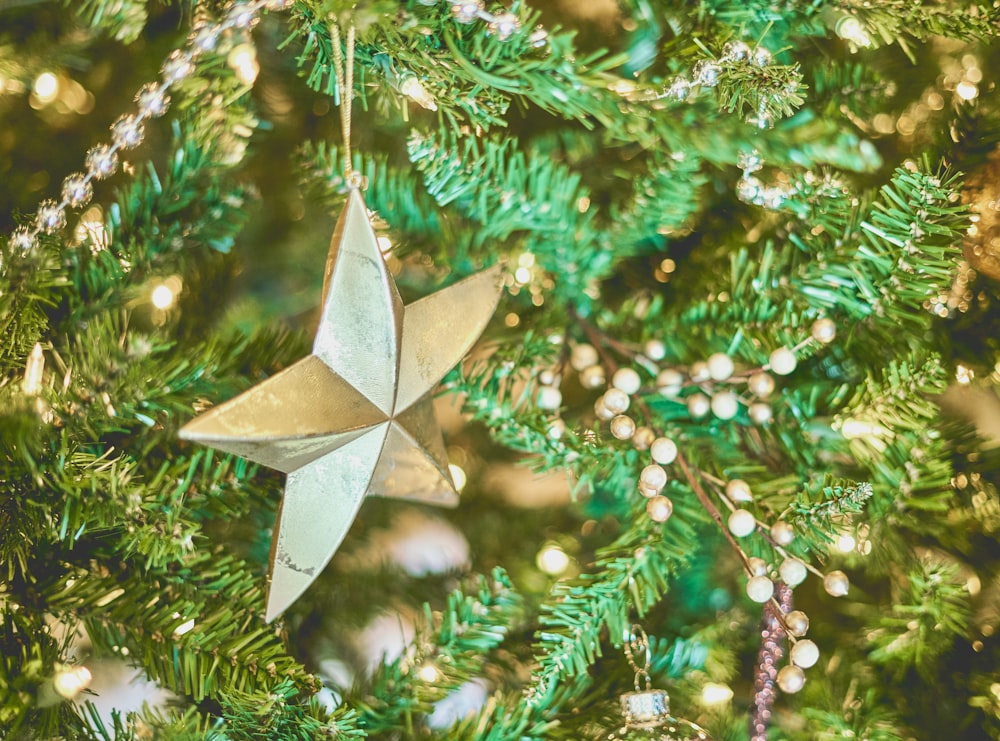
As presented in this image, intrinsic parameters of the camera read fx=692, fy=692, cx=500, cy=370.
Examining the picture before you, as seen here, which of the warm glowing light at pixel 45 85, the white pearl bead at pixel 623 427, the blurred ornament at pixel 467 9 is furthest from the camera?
the warm glowing light at pixel 45 85

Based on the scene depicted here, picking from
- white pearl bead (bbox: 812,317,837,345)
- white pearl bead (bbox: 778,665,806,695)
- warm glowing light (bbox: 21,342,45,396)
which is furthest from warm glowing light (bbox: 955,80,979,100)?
warm glowing light (bbox: 21,342,45,396)

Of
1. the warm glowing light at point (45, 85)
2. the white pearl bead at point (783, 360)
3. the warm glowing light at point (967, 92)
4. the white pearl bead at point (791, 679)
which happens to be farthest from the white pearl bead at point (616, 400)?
the warm glowing light at point (45, 85)

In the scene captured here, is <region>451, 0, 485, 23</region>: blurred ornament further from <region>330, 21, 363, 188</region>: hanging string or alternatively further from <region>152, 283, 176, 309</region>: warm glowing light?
<region>152, 283, 176, 309</region>: warm glowing light

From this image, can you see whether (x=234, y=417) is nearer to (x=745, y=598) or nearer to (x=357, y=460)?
(x=357, y=460)

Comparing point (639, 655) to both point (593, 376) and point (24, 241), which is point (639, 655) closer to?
point (593, 376)

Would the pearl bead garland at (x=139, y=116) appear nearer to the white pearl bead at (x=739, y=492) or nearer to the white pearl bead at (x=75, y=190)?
the white pearl bead at (x=75, y=190)

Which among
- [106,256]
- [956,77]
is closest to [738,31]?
[956,77]
